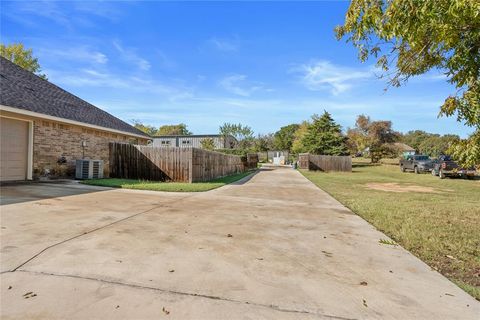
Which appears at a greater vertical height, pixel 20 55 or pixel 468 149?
pixel 20 55

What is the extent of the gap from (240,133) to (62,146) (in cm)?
4351

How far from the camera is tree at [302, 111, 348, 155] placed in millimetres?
35312

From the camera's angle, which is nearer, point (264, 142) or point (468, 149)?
point (468, 149)

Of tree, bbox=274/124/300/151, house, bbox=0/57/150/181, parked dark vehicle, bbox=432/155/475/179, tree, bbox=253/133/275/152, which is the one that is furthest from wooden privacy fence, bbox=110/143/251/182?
tree, bbox=274/124/300/151

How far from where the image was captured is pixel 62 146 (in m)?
11.4

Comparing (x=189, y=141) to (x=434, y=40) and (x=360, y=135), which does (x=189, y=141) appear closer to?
(x=360, y=135)

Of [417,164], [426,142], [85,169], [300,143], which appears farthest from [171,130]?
[426,142]

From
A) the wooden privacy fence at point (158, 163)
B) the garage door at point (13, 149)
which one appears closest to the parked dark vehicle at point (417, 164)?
the wooden privacy fence at point (158, 163)

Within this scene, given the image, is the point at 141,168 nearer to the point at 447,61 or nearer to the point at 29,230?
the point at 29,230

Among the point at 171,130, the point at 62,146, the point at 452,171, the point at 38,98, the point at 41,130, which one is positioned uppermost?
the point at 171,130

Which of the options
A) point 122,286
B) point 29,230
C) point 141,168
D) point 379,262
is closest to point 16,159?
point 141,168

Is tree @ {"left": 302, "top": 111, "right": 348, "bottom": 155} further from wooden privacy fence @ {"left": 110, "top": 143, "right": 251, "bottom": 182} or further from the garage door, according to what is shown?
the garage door

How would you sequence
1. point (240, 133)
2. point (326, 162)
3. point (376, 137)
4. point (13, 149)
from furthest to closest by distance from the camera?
1. point (240, 133)
2. point (376, 137)
3. point (326, 162)
4. point (13, 149)

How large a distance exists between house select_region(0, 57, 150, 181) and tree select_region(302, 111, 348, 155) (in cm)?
2700
